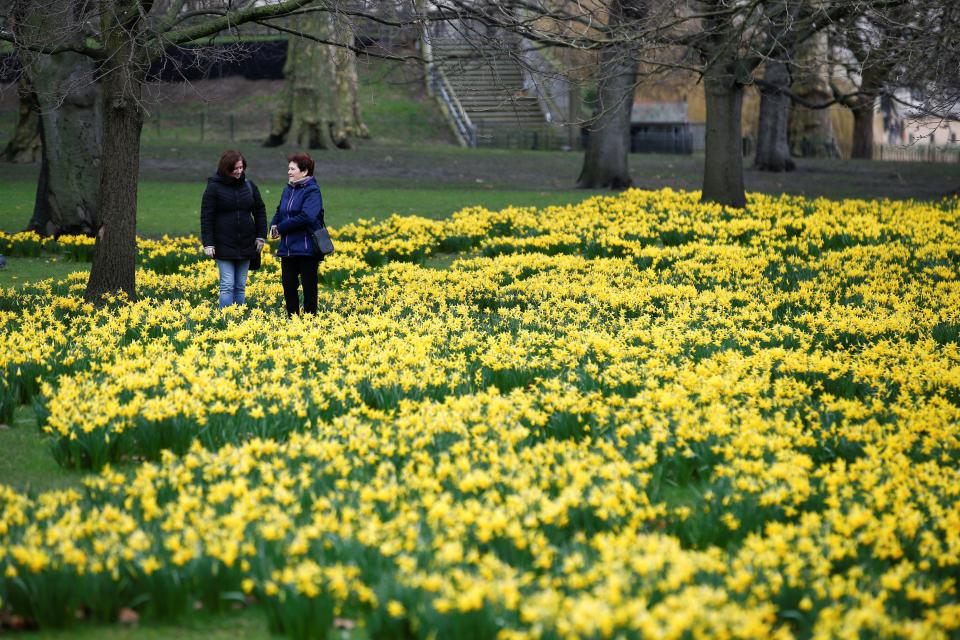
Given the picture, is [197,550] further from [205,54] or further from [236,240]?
[205,54]

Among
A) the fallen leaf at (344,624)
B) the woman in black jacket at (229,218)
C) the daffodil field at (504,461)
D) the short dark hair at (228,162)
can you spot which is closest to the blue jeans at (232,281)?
the woman in black jacket at (229,218)

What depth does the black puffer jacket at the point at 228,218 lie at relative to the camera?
10352mm

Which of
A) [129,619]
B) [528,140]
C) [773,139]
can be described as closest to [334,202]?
[773,139]

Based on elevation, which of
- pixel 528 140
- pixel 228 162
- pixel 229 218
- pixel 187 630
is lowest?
pixel 187 630

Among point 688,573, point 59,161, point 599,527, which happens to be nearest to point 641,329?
point 599,527

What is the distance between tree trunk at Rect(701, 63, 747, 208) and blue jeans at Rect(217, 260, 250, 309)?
10.9 meters

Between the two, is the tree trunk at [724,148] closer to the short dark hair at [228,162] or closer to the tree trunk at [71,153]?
the tree trunk at [71,153]

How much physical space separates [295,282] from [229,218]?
92 centimetres

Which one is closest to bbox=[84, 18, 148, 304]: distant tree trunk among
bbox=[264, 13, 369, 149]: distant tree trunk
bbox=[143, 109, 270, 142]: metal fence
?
bbox=[264, 13, 369, 149]: distant tree trunk

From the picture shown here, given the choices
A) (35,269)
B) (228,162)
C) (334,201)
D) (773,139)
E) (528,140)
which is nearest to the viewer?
(228,162)

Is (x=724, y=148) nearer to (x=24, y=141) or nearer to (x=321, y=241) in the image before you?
(x=321, y=241)

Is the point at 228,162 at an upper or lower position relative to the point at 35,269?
upper

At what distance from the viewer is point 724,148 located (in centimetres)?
1931

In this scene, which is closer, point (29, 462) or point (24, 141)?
point (29, 462)
